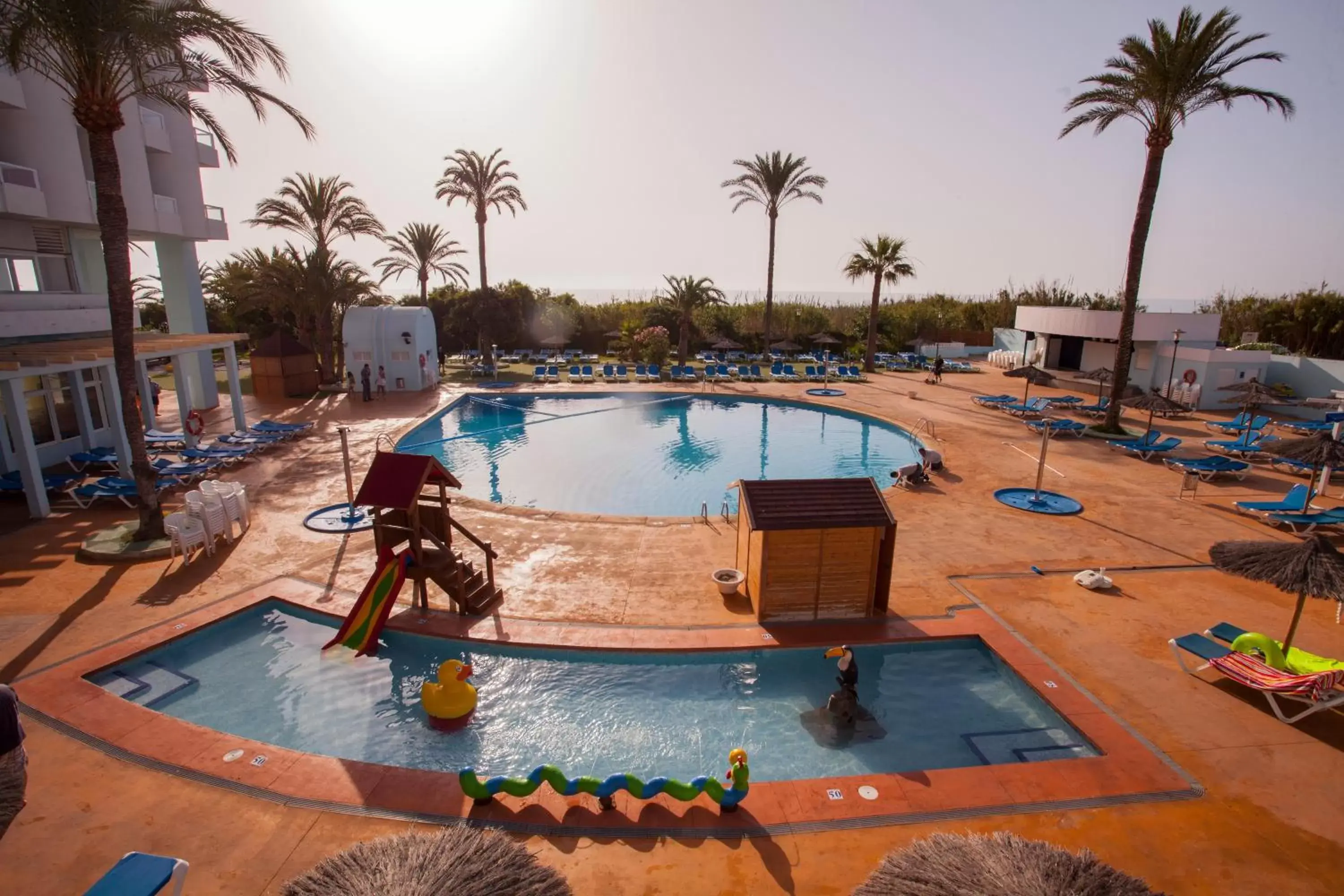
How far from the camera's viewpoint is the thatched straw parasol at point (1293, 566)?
7730 mm

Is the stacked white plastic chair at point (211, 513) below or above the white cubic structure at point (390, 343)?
below

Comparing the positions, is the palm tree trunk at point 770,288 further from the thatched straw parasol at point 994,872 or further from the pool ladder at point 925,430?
the thatched straw parasol at point 994,872

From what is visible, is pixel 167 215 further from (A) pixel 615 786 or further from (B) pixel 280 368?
(A) pixel 615 786

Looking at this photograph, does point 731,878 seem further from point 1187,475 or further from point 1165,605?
point 1187,475

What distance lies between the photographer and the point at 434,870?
3.95 meters

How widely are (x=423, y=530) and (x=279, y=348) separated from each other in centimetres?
2406

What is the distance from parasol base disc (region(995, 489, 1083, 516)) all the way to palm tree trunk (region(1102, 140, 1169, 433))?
347 inches

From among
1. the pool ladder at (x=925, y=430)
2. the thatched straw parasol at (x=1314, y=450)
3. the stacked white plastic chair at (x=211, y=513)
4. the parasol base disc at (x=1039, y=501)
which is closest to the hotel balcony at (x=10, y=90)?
the stacked white plastic chair at (x=211, y=513)

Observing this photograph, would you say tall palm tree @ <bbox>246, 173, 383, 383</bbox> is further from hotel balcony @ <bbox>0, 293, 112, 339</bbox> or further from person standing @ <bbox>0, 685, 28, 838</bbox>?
person standing @ <bbox>0, 685, 28, 838</bbox>

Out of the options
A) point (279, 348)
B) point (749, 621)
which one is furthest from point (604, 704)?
point (279, 348)

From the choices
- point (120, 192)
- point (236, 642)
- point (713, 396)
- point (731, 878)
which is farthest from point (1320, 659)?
point (713, 396)

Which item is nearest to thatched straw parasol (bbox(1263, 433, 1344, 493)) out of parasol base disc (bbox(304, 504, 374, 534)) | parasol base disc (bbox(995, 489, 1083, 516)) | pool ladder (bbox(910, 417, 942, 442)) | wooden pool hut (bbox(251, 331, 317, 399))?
parasol base disc (bbox(995, 489, 1083, 516))

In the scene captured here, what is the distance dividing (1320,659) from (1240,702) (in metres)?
1.29

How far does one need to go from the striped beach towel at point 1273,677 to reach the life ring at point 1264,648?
0.10 metres
